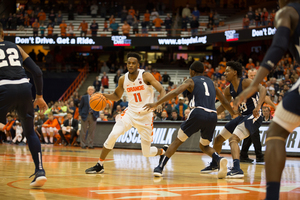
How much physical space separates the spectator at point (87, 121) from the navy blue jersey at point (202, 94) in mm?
8587

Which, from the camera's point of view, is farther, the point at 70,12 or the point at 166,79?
the point at 70,12

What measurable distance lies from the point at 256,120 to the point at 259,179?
1.21m

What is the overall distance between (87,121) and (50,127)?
3.10 meters

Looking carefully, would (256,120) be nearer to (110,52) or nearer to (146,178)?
(146,178)

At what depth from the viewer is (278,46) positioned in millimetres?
3018

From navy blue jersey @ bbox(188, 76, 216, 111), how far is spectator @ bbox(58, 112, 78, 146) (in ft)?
34.9

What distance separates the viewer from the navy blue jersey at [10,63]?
4789 mm

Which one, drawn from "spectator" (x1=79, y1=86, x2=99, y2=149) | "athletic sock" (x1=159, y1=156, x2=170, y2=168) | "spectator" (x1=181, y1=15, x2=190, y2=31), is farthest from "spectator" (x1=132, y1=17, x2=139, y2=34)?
"athletic sock" (x1=159, y1=156, x2=170, y2=168)

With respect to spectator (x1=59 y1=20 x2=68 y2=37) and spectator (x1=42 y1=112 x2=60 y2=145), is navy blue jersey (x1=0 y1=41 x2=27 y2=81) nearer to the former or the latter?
spectator (x1=42 y1=112 x2=60 y2=145)

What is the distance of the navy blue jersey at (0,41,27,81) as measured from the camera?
4789 millimetres

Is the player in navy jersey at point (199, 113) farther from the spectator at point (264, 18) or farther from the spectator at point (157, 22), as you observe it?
the spectator at point (157, 22)

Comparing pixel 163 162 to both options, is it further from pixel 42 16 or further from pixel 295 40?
pixel 42 16

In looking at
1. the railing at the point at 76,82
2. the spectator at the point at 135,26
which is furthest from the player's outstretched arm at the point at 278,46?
the spectator at the point at 135,26

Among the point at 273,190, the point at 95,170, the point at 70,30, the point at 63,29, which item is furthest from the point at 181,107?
the point at 63,29
